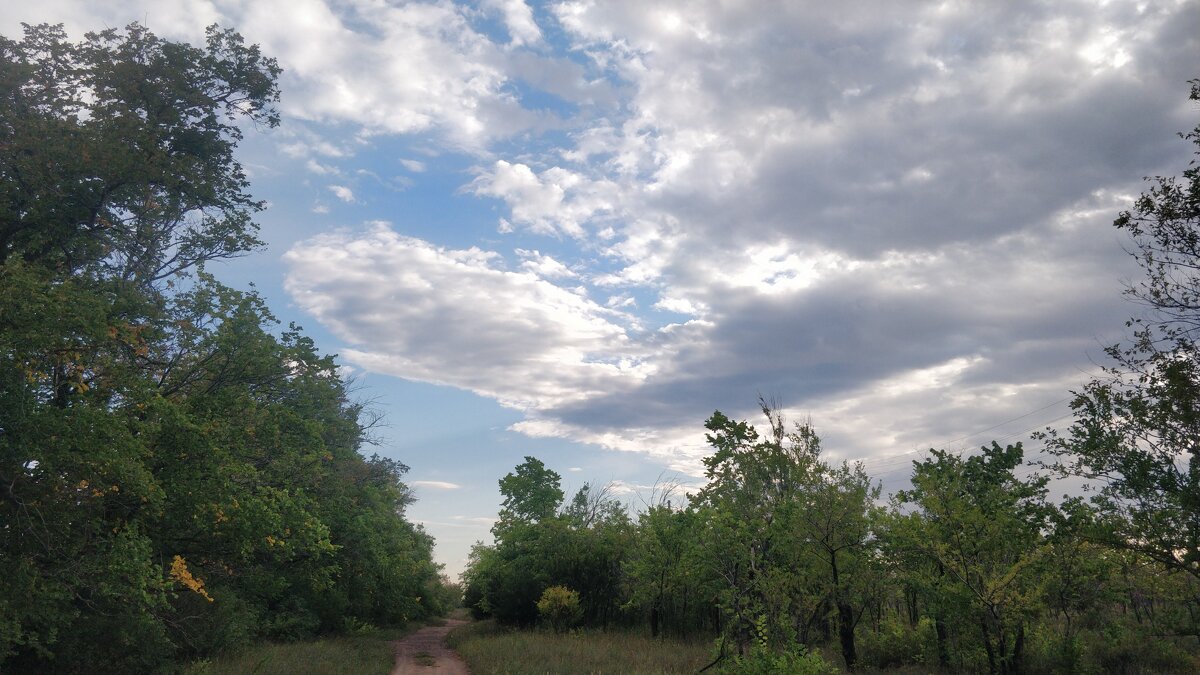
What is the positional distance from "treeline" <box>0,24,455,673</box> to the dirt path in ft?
16.8

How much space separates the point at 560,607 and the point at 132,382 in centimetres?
2659

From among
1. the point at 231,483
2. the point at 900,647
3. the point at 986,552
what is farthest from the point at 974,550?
the point at 231,483

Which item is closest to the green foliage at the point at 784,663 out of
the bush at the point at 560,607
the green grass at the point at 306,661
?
the green grass at the point at 306,661

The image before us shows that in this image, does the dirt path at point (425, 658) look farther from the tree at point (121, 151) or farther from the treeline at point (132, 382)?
the tree at point (121, 151)

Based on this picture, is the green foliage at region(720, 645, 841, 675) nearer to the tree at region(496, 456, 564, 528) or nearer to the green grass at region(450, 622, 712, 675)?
the green grass at region(450, 622, 712, 675)

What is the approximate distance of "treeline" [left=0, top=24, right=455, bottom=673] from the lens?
14.8 m

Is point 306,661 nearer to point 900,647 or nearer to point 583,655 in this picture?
point 583,655

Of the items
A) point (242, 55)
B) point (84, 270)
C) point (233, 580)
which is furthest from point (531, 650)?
point (242, 55)

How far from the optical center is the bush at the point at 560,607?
36469 millimetres

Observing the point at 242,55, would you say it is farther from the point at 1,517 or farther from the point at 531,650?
the point at 531,650

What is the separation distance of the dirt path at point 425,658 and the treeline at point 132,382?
513cm

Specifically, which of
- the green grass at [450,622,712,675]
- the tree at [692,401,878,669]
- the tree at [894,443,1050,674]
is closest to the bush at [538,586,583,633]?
the green grass at [450,622,712,675]

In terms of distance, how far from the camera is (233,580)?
25.8 m

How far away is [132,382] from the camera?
631 inches
